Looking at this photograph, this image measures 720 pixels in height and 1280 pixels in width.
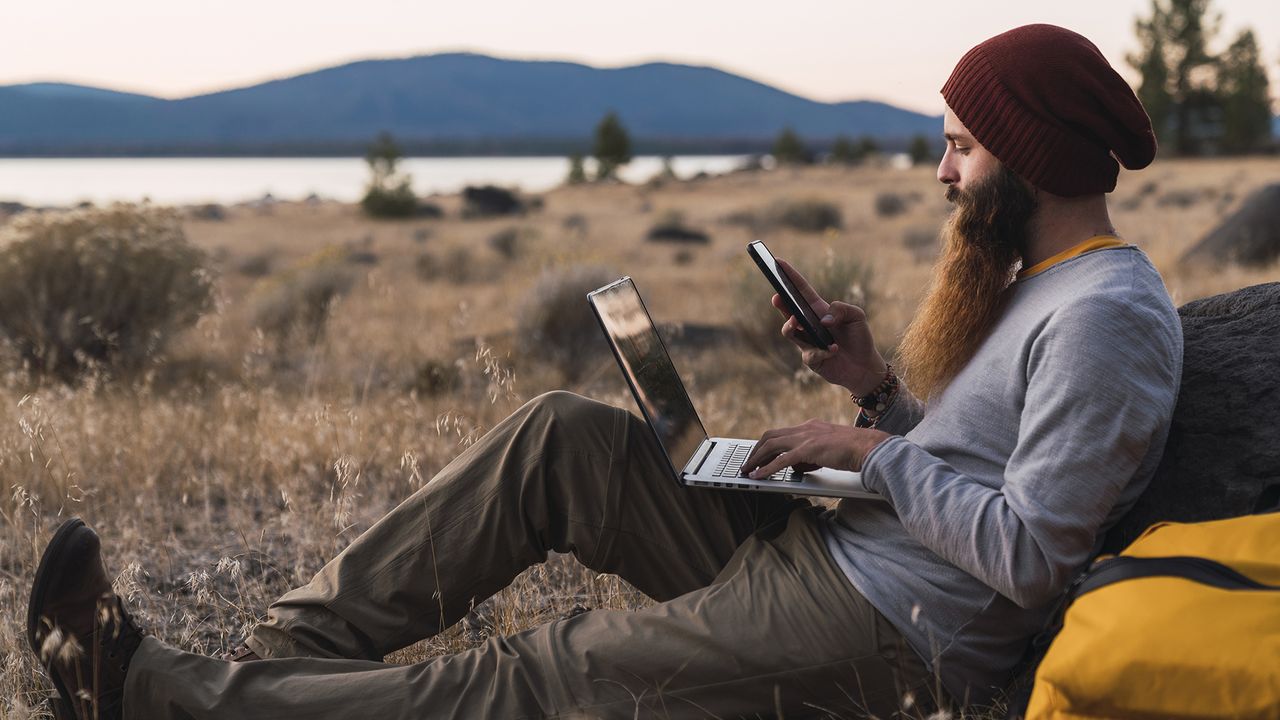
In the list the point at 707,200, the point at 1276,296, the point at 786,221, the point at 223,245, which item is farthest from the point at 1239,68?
the point at 1276,296

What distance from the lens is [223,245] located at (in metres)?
23.0

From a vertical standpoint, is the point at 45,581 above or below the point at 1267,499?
below

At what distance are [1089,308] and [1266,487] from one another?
566mm

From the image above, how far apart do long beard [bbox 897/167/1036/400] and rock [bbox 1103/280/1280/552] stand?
19.6 inches

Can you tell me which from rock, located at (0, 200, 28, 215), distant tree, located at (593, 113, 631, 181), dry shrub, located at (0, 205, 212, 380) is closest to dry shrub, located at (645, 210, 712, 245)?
dry shrub, located at (0, 205, 212, 380)

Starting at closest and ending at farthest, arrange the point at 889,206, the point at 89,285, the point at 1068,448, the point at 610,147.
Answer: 1. the point at 1068,448
2. the point at 89,285
3. the point at 889,206
4. the point at 610,147

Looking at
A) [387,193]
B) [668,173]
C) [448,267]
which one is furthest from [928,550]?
[668,173]

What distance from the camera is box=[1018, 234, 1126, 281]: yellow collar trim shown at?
2.19 metres

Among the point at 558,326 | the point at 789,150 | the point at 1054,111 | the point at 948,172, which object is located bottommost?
the point at 558,326

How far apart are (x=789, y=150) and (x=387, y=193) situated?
41.5 m

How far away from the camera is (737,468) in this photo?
8.47 feet

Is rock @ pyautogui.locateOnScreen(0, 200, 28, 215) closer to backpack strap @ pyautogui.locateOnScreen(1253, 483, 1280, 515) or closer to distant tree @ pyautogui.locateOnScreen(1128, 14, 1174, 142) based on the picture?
backpack strap @ pyautogui.locateOnScreen(1253, 483, 1280, 515)

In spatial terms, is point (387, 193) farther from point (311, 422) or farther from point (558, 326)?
point (311, 422)

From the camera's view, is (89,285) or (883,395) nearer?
(883,395)
